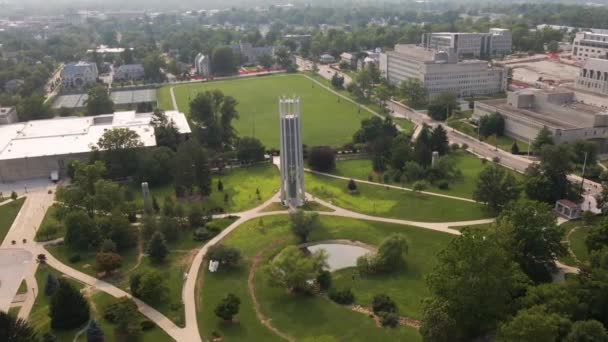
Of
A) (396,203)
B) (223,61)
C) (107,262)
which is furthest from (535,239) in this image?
(223,61)

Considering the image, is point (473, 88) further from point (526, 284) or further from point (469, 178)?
point (526, 284)

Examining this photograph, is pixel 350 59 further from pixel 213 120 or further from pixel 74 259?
pixel 74 259

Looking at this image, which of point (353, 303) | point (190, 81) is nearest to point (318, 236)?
point (353, 303)

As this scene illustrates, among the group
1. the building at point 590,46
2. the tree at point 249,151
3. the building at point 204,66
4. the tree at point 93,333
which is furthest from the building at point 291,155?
the building at point 590,46

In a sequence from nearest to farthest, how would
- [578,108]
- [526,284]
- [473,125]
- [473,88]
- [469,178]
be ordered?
[526,284] → [469,178] → [578,108] → [473,125] → [473,88]

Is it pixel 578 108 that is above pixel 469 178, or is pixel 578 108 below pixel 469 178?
above

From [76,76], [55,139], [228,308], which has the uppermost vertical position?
[76,76]

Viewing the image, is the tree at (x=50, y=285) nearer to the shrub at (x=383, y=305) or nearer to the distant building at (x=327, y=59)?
the shrub at (x=383, y=305)

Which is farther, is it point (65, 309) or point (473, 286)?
point (65, 309)
